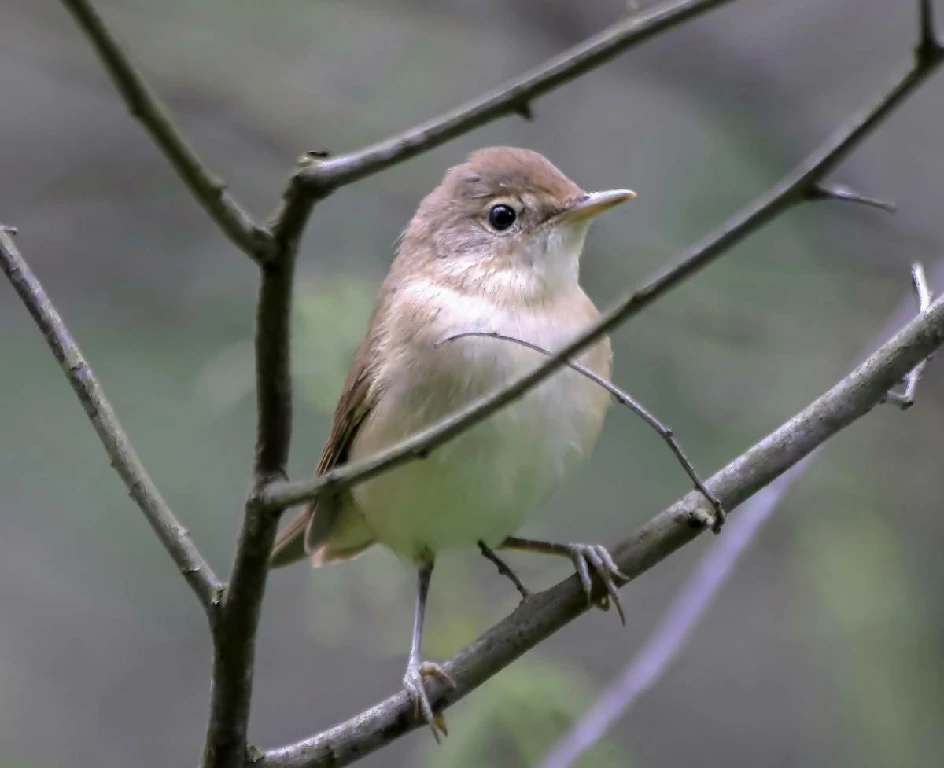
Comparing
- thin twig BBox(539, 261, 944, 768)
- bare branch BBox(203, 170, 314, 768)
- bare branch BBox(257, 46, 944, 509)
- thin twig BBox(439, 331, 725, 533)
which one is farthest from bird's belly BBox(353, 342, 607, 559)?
bare branch BBox(257, 46, 944, 509)

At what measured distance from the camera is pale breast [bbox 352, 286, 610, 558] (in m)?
2.45

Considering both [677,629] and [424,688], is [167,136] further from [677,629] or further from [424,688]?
[677,629]

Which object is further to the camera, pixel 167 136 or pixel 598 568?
pixel 598 568

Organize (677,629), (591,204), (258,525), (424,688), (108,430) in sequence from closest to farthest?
(258,525), (108,430), (424,688), (591,204), (677,629)

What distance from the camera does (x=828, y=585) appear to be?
418 centimetres

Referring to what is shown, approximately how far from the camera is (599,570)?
2.30m

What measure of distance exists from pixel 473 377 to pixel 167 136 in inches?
47.8

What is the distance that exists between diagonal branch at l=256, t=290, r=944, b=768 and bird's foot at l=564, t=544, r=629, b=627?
2 cm

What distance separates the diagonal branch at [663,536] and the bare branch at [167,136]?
3.23 ft

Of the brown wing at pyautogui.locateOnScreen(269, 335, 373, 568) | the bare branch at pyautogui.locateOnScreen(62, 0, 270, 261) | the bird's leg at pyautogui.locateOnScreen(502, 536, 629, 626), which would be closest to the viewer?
the bare branch at pyautogui.locateOnScreen(62, 0, 270, 261)

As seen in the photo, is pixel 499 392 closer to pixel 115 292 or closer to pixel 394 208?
pixel 394 208

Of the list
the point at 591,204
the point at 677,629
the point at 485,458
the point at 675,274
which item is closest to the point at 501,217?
the point at 591,204

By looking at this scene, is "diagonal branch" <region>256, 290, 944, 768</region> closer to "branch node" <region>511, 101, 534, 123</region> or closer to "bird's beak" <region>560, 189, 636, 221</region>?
"bird's beak" <region>560, 189, 636, 221</region>

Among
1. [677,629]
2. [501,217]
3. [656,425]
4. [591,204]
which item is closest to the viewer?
[656,425]
